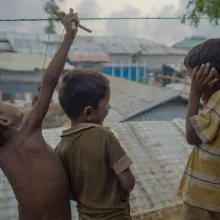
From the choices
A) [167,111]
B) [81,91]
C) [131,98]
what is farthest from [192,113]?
[131,98]

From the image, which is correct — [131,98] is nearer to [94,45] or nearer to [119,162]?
[119,162]

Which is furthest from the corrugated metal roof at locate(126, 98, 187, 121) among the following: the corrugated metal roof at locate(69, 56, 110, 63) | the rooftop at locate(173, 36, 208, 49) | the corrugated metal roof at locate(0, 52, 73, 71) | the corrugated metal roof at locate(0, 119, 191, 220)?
the rooftop at locate(173, 36, 208, 49)

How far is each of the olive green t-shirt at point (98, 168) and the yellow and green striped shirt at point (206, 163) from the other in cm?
29

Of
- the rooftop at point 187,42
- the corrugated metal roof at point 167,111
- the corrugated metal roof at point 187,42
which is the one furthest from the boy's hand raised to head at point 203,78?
the corrugated metal roof at point 187,42

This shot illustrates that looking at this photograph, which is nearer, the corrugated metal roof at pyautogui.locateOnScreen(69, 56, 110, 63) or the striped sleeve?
the striped sleeve

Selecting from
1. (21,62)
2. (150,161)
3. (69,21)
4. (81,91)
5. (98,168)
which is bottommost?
(21,62)

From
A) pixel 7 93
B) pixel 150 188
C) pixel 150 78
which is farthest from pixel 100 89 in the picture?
pixel 150 78

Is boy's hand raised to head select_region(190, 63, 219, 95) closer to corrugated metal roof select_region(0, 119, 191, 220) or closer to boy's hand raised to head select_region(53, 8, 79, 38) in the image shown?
boy's hand raised to head select_region(53, 8, 79, 38)

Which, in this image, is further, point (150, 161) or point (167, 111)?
point (167, 111)

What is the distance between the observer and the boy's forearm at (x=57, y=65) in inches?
65.1

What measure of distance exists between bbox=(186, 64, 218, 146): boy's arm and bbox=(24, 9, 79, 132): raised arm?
56 cm

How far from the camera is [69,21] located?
164cm

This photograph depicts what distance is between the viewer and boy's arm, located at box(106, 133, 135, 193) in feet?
5.22

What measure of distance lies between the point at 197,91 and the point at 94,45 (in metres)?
18.2
